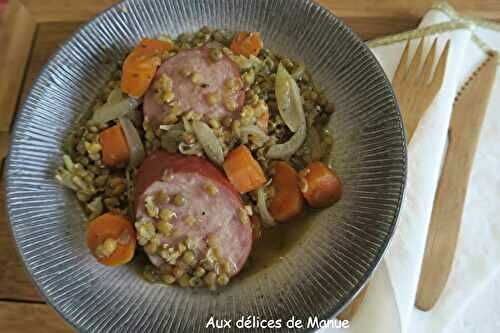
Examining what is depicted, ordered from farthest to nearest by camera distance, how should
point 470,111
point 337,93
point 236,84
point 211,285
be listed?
1. point 470,111
2. point 337,93
3. point 236,84
4. point 211,285

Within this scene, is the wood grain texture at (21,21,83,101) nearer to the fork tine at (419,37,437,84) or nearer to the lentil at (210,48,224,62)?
the lentil at (210,48,224,62)

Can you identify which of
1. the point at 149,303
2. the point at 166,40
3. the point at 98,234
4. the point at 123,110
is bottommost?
the point at 149,303

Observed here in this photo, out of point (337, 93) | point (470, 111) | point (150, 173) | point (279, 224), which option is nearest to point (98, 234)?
point (150, 173)

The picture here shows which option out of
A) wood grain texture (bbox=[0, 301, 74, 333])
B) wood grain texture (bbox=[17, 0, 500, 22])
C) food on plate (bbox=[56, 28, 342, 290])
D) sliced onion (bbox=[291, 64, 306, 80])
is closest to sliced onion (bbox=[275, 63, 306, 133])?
food on plate (bbox=[56, 28, 342, 290])

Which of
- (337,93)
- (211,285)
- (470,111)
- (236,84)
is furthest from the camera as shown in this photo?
(470,111)

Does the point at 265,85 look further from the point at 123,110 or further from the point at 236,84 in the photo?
the point at 123,110

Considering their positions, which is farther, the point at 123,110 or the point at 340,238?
the point at 123,110
